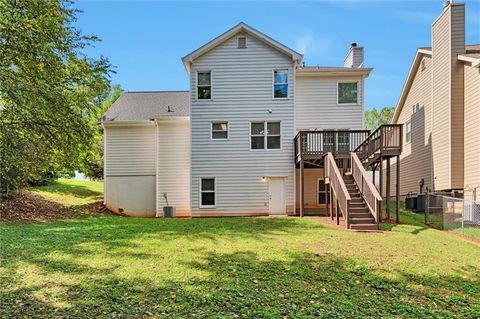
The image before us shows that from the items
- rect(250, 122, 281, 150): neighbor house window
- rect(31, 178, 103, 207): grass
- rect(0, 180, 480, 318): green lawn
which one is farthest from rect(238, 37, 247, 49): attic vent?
rect(31, 178, 103, 207): grass

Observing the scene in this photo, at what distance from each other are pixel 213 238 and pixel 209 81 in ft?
31.0

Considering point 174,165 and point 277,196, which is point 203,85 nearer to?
point 174,165

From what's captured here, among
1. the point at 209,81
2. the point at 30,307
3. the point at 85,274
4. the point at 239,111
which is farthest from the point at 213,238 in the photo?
the point at 209,81

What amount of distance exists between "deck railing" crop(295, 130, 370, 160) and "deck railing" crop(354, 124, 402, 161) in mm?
726

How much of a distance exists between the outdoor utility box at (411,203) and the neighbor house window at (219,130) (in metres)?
10.2

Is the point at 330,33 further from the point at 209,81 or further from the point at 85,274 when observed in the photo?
the point at 85,274

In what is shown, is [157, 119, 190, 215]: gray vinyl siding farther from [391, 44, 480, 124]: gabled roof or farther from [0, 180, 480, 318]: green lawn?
[391, 44, 480, 124]: gabled roof

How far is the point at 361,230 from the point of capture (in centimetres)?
1055

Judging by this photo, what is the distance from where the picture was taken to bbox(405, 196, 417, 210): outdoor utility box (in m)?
17.3

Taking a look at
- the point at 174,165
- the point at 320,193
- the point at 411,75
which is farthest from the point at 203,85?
the point at 411,75

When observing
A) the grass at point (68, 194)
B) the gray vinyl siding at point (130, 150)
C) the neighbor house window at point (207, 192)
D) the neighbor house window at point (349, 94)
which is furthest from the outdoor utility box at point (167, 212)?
the neighbor house window at point (349, 94)

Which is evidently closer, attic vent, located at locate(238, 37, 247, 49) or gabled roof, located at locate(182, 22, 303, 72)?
gabled roof, located at locate(182, 22, 303, 72)

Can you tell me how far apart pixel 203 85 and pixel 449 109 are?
11.1m

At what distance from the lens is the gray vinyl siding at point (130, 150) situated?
1820 centimetres
